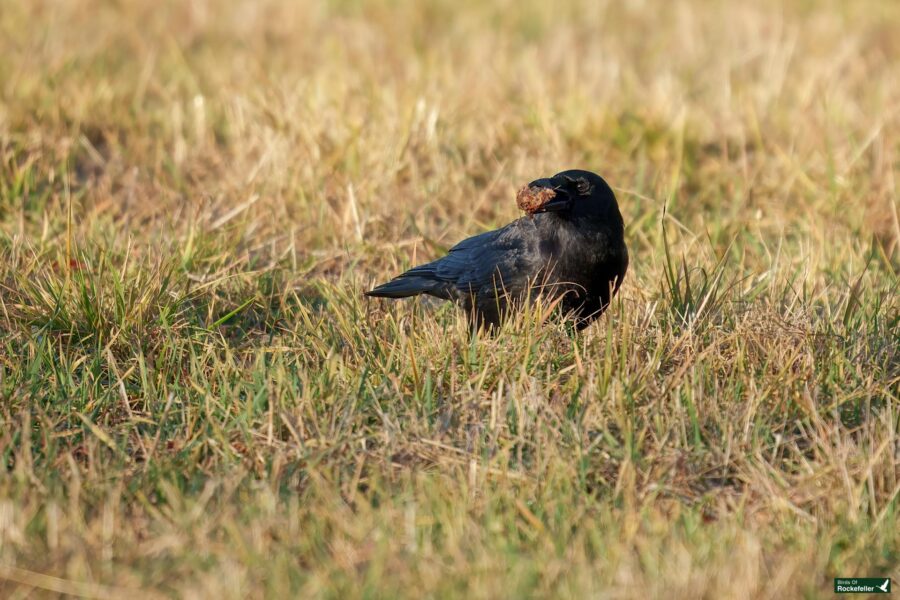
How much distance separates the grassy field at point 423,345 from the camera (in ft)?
9.35

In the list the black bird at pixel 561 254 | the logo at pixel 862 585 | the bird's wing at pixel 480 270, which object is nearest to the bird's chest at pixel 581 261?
the black bird at pixel 561 254

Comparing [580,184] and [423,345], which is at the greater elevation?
[580,184]

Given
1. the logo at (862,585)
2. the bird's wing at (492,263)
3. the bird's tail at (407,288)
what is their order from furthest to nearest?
the bird's tail at (407,288), the bird's wing at (492,263), the logo at (862,585)

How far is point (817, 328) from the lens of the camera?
382cm

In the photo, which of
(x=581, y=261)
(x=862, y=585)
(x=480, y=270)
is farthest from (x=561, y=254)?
(x=862, y=585)

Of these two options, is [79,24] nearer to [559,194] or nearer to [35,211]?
[35,211]

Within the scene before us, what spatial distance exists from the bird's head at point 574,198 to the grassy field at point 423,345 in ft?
1.18

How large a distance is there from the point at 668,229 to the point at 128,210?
8.31ft

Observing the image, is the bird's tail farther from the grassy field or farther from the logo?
the logo

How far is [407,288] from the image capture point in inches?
168

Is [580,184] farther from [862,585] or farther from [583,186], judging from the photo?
[862,585]

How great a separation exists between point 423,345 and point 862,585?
1570 millimetres

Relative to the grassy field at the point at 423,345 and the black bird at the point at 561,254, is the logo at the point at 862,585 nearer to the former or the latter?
the grassy field at the point at 423,345

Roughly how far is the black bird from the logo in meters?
1.41
